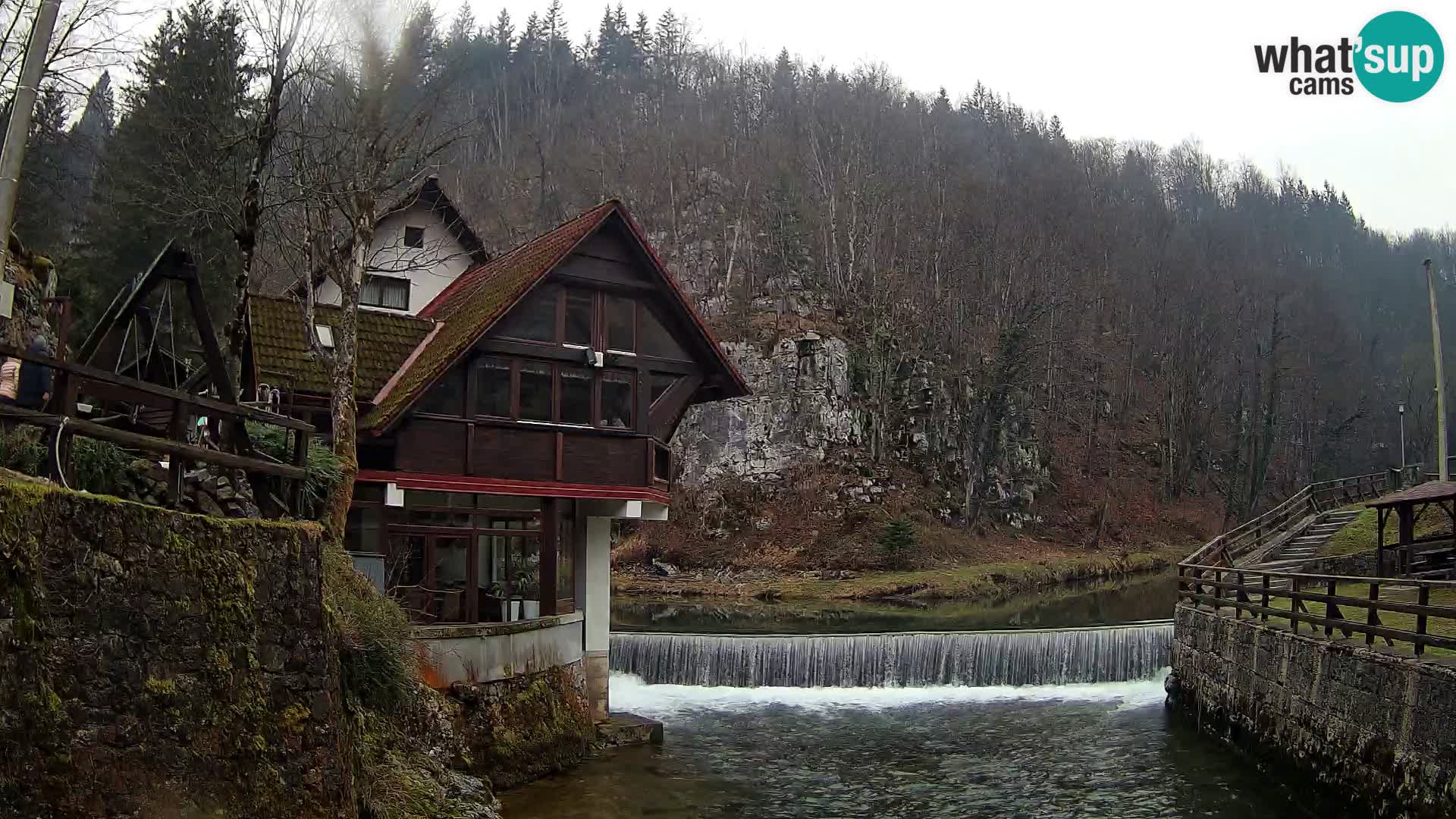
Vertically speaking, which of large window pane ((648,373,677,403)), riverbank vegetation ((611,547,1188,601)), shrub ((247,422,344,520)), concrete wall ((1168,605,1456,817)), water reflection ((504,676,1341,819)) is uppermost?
large window pane ((648,373,677,403))

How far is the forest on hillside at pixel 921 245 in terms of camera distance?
52219 millimetres

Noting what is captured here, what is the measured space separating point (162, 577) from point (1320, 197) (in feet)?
434

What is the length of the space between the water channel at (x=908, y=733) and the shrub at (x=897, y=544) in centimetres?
955

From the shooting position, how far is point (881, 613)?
3616 cm

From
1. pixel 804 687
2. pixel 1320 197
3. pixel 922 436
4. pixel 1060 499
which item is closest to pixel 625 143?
pixel 922 436

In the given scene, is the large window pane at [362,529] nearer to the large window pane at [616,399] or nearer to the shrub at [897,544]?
the large window pane at [616,399]

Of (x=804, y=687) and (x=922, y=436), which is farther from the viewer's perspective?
(x=922, y=436)

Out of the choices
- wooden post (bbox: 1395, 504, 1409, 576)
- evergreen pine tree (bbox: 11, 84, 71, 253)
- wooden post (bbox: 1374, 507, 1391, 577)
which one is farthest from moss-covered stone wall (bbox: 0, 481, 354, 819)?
evergreen pine tree (bbox: 11, 84, 71, 253)

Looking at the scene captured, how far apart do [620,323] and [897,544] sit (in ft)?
88.0

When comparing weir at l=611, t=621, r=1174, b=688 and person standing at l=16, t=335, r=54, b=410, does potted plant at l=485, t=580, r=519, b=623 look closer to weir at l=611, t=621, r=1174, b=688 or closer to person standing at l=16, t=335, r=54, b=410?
weir at l=611, t=621, r=1174, b=688

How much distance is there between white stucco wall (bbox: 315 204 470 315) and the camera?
23.7 meters

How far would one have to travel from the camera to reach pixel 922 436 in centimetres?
5453

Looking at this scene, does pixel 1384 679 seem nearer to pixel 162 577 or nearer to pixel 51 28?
pixel 162 577

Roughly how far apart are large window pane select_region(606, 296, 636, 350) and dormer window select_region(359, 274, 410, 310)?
20.9ft
